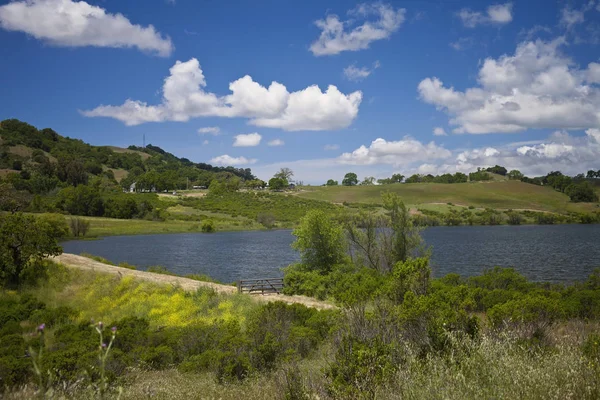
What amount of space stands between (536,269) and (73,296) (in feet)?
148

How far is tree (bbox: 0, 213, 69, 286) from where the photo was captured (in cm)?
2742

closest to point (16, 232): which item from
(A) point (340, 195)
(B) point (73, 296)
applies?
(B) point (73, 296)

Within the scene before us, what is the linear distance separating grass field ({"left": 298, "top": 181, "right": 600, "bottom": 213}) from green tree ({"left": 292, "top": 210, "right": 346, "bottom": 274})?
87.1 m

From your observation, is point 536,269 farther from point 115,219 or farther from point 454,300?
point 115,219

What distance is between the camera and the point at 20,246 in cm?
2836

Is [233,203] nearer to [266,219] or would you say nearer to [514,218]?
[266,219]

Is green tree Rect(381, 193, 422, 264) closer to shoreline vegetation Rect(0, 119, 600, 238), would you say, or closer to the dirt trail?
the dirt trail

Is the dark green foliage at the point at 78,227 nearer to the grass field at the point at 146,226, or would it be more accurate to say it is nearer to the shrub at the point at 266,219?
the grass field at the point at 146,226

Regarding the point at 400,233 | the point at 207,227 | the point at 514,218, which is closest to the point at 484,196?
the point at 514,218

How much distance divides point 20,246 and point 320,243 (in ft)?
67.4

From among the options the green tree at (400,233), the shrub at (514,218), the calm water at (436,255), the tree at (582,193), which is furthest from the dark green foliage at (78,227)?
the tree at (582,193)

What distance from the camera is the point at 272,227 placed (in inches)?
4774

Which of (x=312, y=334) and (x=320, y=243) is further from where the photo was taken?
(x=320, y=243)

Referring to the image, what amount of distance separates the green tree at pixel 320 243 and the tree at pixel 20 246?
17941mm
